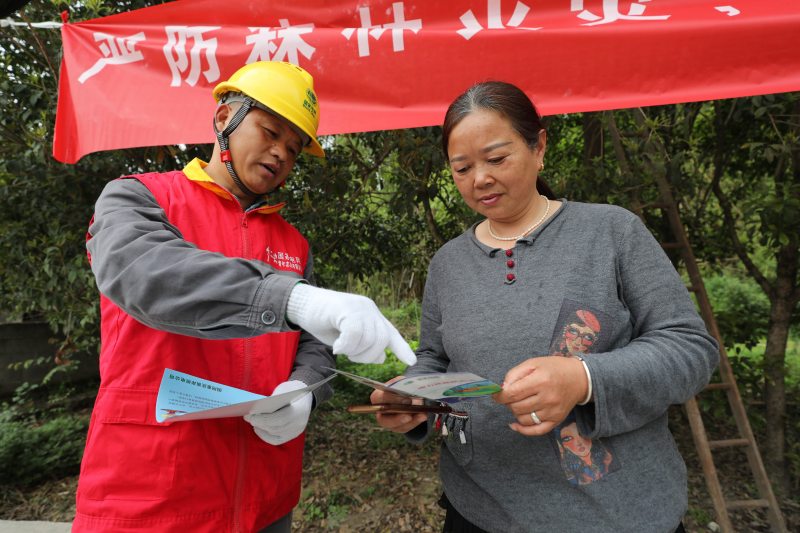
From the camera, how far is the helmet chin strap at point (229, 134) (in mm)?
1403

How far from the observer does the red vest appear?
46.1 inches

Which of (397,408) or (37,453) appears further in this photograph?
(37,453)

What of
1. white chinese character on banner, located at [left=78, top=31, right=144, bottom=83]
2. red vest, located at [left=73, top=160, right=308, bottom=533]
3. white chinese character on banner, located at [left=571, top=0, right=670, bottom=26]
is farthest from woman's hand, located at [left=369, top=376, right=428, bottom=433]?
white chinese character on banner, located at [left=78, top=31, right=144, bottom=83]

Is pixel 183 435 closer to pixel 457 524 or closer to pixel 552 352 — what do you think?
pixel 457 524

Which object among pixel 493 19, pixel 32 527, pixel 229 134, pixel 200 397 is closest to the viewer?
pixel 200 397

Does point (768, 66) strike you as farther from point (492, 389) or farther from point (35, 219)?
point (35, 219)

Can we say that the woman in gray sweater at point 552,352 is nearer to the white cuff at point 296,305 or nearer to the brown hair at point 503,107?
the brown hair at point 503,107

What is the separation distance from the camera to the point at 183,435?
3.95ft

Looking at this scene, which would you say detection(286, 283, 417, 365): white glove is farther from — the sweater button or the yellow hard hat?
the yellow hard hat

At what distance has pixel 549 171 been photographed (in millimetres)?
3512

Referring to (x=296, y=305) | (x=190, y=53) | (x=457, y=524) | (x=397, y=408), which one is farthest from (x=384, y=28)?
(x=457, y=524)

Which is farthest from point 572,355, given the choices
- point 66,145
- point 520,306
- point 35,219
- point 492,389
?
point 35,219

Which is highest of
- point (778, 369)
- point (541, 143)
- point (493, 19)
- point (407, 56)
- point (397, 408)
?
point (493, 19)

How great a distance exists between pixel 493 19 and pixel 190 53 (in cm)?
126
